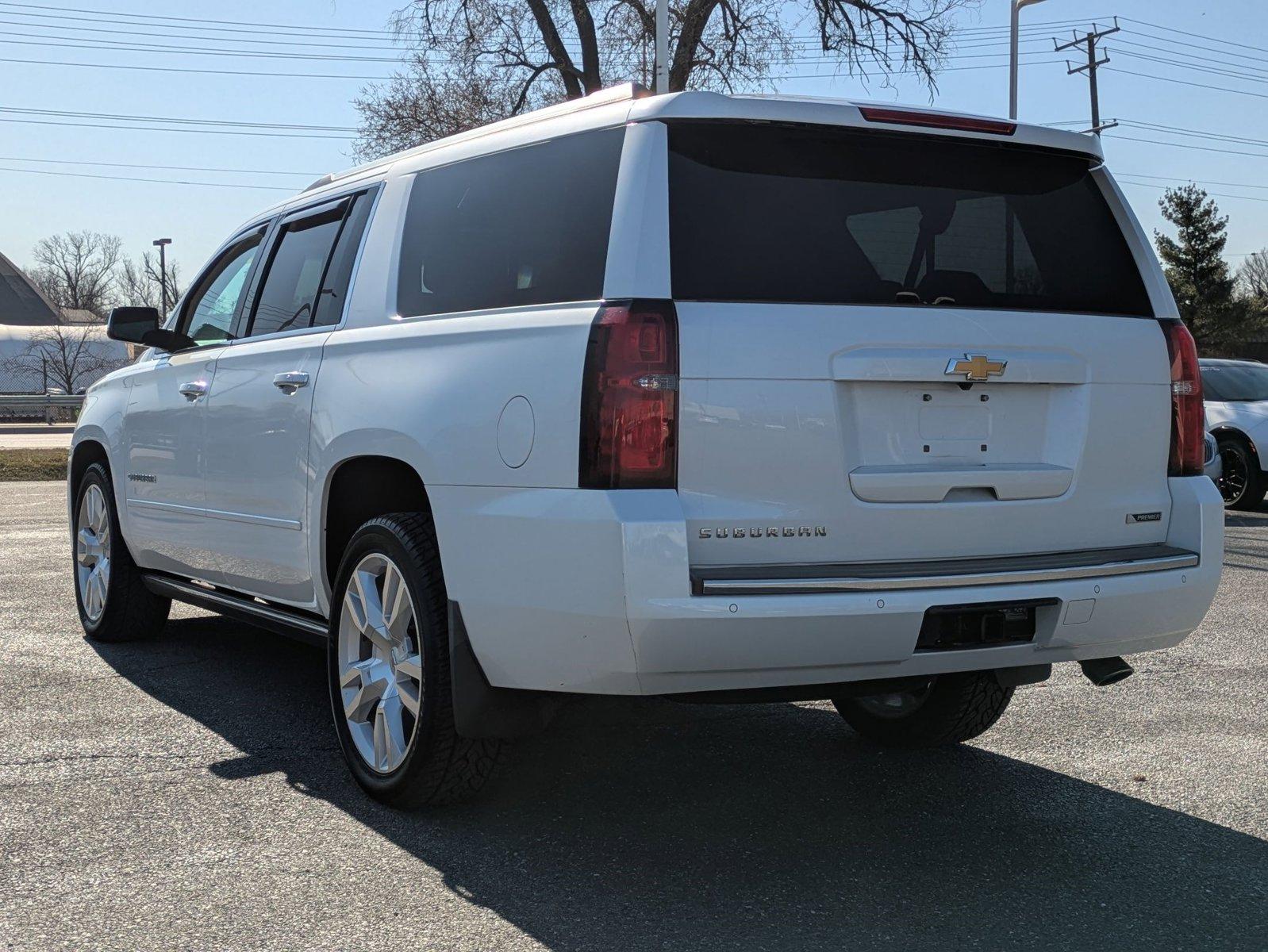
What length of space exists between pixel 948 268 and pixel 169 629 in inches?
198

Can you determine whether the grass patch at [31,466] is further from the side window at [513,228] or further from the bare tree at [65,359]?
the bare tree at [65,359]

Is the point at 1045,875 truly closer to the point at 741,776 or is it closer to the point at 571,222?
the point at 741,776

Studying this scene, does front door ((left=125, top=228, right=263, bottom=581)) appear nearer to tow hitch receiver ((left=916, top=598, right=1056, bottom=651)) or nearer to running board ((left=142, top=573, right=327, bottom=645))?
running board ((left=142, top=573, right=327, bottom=645))

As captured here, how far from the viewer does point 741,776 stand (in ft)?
15.3

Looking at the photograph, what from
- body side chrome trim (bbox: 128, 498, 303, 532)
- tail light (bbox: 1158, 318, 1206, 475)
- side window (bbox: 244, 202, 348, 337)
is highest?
side window (bbox: 244, 202, 348, 337)

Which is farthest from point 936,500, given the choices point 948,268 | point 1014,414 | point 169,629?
point 169,629

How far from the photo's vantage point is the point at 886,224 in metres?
3.83

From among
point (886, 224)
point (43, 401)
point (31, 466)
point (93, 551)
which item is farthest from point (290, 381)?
point (43, 401)

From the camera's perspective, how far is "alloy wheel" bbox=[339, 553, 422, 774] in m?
4.18

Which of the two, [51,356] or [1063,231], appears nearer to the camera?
[1063,231]

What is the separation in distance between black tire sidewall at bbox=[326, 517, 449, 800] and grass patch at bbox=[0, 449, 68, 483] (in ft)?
57.0

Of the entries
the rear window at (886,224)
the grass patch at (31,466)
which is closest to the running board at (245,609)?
the rear window at (886,224)

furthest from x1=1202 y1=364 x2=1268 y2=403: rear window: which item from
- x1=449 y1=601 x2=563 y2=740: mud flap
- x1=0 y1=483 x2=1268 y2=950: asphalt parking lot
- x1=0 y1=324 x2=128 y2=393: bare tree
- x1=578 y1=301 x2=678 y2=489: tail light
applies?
x1=0 y1=324 x2=128 y2=393: bare tree

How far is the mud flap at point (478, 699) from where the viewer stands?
3793 mm
